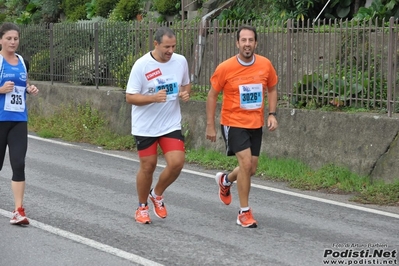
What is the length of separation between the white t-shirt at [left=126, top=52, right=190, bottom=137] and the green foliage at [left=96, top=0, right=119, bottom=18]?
16.1 metres

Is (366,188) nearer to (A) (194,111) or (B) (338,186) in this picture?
(B) (338,186)

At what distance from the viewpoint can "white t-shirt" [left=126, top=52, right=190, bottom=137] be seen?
26.0 ft

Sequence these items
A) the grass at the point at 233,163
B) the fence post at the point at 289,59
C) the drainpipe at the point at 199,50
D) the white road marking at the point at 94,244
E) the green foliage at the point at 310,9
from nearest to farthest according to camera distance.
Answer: the white road marking at the point at 94,244, the grass at the point at 233,163, the fence post at the point at 289,59, the drainpipe at the point at 199,50, the green foliage at the point at 310,9

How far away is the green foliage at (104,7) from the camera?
23719mm

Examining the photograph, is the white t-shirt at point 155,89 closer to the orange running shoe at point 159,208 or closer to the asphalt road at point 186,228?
the orange running shoe at point 159,208

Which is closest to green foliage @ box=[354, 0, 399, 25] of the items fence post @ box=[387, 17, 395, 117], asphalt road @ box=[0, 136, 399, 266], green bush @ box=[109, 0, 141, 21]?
fence post @ box=[387, 17, 395, 117]

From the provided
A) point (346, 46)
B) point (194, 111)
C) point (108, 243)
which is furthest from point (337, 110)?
point (108, 243)

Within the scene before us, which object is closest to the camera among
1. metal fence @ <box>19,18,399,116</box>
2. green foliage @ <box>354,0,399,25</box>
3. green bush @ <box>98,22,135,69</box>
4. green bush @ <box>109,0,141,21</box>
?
metal fence @ <box>19,18,399,116</box>

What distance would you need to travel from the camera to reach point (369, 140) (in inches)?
419

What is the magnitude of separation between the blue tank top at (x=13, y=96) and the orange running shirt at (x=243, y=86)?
1.89 metres

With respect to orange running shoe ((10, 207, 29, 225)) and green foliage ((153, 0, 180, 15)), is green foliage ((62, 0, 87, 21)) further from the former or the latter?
orange running shoe ((10, 207, 29, 225))

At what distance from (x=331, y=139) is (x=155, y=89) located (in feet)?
12.8

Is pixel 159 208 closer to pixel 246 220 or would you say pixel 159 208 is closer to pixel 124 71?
pixel 246 220

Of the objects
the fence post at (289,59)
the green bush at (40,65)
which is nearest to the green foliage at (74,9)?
the green bush at (40,65)
